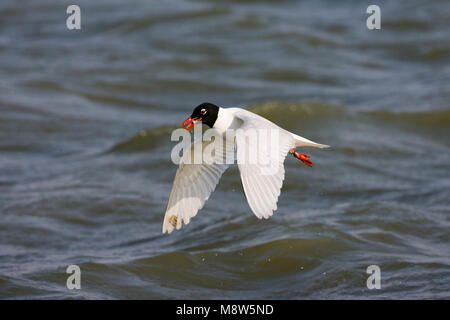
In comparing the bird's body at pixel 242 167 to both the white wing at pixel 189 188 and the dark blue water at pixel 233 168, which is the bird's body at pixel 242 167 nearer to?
the white wing at pixel 189 188

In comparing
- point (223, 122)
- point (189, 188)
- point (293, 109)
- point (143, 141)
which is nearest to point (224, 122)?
point (223, 122)

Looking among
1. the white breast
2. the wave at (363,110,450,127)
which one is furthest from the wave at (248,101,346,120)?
the white breast

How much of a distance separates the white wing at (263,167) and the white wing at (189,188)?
2.98ft

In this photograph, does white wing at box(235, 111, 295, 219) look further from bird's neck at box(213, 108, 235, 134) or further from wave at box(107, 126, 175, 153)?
wave at box(107, 126, 175, 153)

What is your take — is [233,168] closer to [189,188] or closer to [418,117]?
[418,117]

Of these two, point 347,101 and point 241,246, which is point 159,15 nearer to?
point 347,101

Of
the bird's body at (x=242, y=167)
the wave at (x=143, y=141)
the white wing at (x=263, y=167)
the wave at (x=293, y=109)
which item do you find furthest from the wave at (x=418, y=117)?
the white wing at (x=263, y=167)

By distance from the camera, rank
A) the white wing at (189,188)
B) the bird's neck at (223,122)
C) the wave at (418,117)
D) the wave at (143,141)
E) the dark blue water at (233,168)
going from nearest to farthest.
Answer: the bird's neck at (223,122)
the white wing at (189,188)
the dark blue water at (233,168)
the wave at (143,141)
the wave at (418,117)

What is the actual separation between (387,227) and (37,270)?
3706mm

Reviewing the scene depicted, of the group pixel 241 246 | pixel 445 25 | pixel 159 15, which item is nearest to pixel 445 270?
pixel 241 246

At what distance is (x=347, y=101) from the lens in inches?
546

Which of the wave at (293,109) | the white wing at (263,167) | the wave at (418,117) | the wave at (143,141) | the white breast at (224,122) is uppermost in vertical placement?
the wave at (293,109)

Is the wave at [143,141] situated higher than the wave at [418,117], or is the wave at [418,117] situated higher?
the wave at [418,117]

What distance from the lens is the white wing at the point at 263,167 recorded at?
525 centimetres
